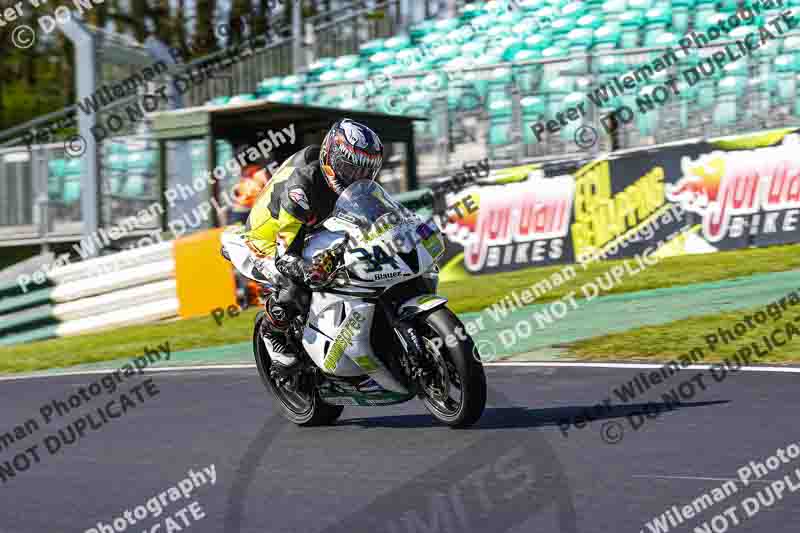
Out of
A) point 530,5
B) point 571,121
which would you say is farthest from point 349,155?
point 530,5

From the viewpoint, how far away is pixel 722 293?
11.8m

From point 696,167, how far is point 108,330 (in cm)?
738

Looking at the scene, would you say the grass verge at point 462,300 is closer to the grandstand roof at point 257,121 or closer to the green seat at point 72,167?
the grandstand roof at point 257,121

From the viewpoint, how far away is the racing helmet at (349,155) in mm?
6406

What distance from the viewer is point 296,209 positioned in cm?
660

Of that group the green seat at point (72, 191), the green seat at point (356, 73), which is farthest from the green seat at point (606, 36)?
the green seat at point (72, 191)

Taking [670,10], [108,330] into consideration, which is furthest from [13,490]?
[670,10]

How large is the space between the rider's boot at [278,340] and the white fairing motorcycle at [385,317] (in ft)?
0.72

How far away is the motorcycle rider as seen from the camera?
645 centimetres

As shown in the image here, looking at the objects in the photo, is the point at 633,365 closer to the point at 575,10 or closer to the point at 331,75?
the point at 575,10

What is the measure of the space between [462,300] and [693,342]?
437cm

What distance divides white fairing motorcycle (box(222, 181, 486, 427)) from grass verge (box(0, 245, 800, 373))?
641 cm

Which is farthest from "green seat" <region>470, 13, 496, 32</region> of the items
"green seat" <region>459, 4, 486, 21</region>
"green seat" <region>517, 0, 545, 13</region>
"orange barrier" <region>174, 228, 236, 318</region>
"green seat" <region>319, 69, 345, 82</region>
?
"orange barrier" <region>174, 228, 236, 318</region>

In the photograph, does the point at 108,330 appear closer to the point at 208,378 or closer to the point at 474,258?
the point at 474,258
